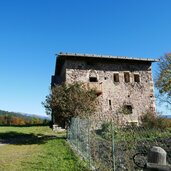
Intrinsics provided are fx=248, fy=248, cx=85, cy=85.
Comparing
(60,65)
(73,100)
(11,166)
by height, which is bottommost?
(11,166)

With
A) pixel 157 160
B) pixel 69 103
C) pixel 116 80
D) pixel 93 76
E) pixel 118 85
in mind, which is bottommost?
pixel 157 160

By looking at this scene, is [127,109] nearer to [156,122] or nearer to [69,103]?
[156,122]

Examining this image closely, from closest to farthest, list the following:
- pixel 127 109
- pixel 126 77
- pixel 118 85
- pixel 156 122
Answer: pixel 156 122
pixel 127 109
pixel 118 85
pixel 126 77

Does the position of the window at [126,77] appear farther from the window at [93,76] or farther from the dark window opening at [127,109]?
the window at [93,76]

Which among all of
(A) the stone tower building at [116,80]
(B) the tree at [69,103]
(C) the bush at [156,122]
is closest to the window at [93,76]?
(A) the stone tower building at [116,80]

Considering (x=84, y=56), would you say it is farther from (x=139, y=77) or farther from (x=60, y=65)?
(x=139, y=77)

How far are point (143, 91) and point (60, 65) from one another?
9.15 metres

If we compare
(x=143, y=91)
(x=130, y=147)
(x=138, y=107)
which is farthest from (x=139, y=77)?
(x=130, y=147)

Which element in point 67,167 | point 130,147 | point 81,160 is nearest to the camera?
point 67,167

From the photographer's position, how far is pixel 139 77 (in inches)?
1008

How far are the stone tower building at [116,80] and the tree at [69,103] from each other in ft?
20.1

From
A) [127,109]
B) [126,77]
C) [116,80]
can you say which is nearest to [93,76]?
[116,80]

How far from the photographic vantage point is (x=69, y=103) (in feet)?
52.9

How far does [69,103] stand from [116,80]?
391 inches
